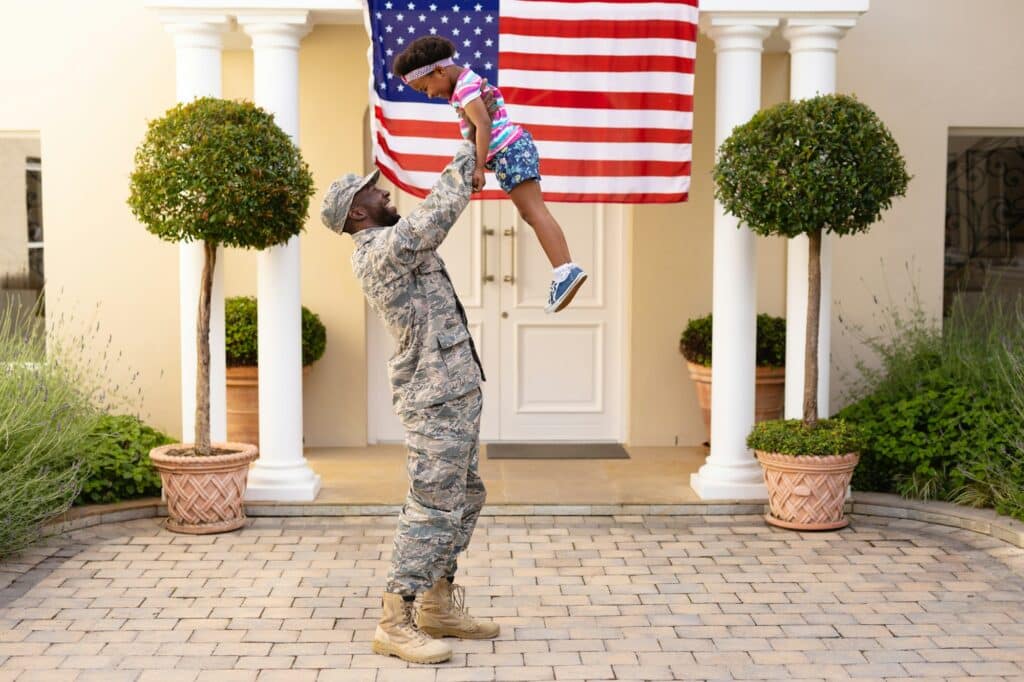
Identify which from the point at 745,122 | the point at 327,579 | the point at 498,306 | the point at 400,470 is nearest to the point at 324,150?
the point at 498,306

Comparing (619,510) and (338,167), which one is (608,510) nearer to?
(619,510)

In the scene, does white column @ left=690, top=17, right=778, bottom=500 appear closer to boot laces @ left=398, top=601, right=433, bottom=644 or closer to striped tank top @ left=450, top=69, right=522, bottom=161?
striped tank top @ left=450, top=69, right=522, bottom=161

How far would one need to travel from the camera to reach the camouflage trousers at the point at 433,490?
5.09 m

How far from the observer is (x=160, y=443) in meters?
7.93

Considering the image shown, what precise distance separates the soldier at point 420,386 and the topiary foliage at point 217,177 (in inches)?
75.3

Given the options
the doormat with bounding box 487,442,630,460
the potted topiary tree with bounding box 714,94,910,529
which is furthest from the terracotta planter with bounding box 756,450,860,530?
the doormat with bounding box 487,442,630,460

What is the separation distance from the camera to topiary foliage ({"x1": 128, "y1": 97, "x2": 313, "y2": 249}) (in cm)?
683

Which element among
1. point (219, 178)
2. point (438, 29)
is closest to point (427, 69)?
point (219, 178)

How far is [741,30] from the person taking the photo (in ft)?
24.9

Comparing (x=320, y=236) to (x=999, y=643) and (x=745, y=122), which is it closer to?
(x=745, y=122)

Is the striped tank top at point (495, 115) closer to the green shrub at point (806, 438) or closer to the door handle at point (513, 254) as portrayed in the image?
the green shrub at point (806, 438)

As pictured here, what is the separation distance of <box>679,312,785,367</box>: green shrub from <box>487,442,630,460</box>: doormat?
891 millimetres

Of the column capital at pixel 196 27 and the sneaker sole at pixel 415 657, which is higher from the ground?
the column capital at pixel 196 27

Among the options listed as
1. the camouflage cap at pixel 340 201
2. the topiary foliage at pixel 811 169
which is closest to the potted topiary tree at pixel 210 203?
the camouflage cap at pixel 340 201
